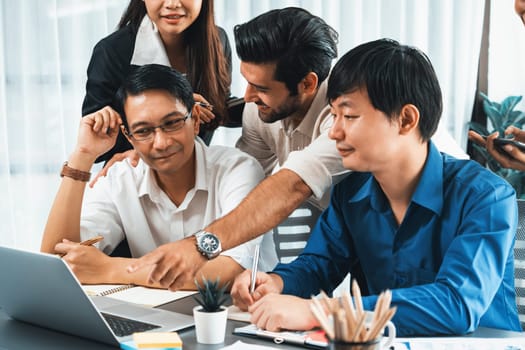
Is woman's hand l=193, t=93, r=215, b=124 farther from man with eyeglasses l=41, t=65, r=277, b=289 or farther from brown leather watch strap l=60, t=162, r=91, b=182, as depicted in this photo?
brown leather watch strap l=60, t=162, r=91, b=182

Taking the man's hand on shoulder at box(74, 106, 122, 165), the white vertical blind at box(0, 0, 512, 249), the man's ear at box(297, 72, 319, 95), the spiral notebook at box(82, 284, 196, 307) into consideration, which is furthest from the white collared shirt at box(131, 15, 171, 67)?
the white vertical blind at box(0, 0, 512, 249)

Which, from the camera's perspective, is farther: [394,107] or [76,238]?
[76,238]

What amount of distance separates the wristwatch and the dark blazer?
844 mm

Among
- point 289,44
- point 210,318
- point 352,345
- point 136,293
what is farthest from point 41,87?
point 352,345

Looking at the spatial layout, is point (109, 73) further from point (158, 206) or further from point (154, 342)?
point (154, 342)

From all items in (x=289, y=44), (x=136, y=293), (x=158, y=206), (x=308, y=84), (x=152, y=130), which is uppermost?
(x=289, y=44)

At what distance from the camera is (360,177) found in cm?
178

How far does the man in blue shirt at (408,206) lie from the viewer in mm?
1434

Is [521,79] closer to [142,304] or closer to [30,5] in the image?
[30,5]

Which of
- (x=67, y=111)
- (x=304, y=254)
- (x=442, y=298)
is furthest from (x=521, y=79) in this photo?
(x=442, y=298)

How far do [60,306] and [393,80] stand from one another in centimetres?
81

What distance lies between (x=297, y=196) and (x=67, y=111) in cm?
234

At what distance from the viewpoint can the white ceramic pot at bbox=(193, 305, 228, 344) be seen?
131 cm

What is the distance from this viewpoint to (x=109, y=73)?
2449 millimetres
